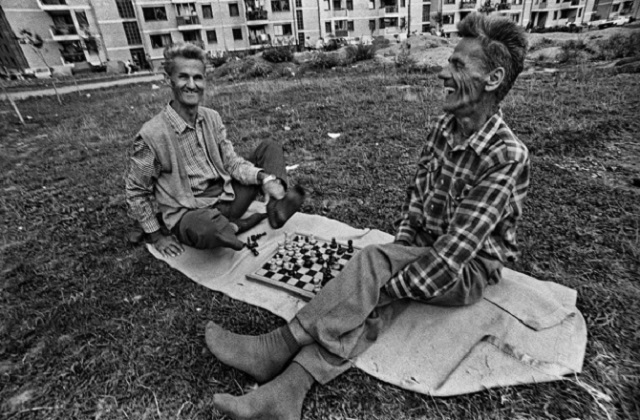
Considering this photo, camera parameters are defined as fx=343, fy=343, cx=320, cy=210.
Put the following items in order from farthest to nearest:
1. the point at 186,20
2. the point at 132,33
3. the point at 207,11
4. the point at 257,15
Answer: the point at 257,15, the point at 207,11, the point at 186,20, the point at 132,33

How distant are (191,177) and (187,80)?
37.7 inches

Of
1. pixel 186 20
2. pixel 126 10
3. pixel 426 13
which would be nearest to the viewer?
pixel 126 10

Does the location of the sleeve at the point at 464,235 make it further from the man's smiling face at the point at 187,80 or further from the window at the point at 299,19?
the window at the point at 299,19

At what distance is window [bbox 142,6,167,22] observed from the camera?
37.6 metres

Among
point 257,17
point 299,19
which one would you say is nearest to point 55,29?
point 257,17

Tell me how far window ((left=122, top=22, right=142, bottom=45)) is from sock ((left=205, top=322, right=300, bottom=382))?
1808 inches

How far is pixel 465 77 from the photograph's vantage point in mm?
2162

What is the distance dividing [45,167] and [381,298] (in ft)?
23.9

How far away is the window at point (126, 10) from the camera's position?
37.1 m

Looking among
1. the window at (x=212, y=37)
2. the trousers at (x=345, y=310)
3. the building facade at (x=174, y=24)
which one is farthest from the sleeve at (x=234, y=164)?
the window at (x=212, y=37)

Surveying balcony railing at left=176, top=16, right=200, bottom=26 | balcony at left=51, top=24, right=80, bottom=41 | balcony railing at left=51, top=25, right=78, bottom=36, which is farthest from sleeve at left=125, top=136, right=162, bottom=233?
balcony railing at left=51, top=25, right=78, bottom=36

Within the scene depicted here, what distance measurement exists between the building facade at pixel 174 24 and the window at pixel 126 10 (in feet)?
0.32

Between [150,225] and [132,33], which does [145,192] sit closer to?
[150,225]

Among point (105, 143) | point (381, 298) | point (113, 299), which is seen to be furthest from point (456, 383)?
point (105, 143)
